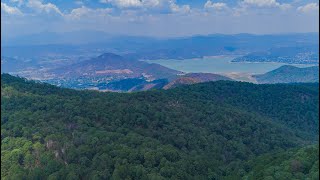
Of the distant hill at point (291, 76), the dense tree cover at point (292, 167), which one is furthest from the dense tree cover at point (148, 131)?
the distant hill at point (291, 76)

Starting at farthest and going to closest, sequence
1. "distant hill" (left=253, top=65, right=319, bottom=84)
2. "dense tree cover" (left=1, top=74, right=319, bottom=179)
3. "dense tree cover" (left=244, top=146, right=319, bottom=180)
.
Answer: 1. "distant hill" (left=253, top=65, right=319, bottom=84)
2. "dense tree cover" (left=1, top=74, right=319, bottom=179)
3. "dense tree cover" (left=244, top=146, right=319, bottom=180)

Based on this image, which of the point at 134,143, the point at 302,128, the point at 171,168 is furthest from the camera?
the point at 302,128

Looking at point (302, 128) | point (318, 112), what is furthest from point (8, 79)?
point (318, 112)

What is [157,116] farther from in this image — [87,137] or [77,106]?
[87,137]

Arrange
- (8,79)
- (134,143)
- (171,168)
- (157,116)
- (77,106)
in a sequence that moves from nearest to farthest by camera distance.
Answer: (171,168) → (134,143) → (77,106) → (157,116) → (8,79)

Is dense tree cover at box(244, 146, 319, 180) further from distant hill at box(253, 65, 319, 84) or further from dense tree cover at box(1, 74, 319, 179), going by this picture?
distant hill at box(253, 65, 319, 84)

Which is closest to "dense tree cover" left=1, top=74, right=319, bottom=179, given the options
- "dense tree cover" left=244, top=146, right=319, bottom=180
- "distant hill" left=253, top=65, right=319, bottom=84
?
"dense tree cover" left=244, top=146, right=319, bottom=180
